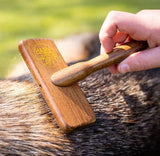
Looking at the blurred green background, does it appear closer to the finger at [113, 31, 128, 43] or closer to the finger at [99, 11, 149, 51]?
the finger at [113, 31, 128, 43]

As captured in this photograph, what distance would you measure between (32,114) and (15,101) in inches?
5.8

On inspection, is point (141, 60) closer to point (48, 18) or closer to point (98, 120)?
point (98, 120)

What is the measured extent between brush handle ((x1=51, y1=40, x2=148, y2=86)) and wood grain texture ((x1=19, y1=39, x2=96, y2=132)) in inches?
2.3

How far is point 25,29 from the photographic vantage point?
5.62 metres

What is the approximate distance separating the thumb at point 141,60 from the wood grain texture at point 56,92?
33 centimetres

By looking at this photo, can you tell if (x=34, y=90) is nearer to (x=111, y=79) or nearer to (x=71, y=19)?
(x=111, y=79)

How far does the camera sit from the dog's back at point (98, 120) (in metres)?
1.95

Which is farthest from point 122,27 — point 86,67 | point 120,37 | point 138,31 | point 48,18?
point 48,18

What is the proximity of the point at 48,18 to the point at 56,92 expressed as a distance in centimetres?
449

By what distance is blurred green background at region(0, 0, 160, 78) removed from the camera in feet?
17.1

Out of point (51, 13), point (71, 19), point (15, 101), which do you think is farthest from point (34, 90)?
point (51, 13)

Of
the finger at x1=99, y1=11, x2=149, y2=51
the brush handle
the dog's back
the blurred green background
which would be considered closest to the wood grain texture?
the brush handle

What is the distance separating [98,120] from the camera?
2.17 meters

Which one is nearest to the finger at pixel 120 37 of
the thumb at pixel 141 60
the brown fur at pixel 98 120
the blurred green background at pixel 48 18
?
the thumb at pixel 141 60
